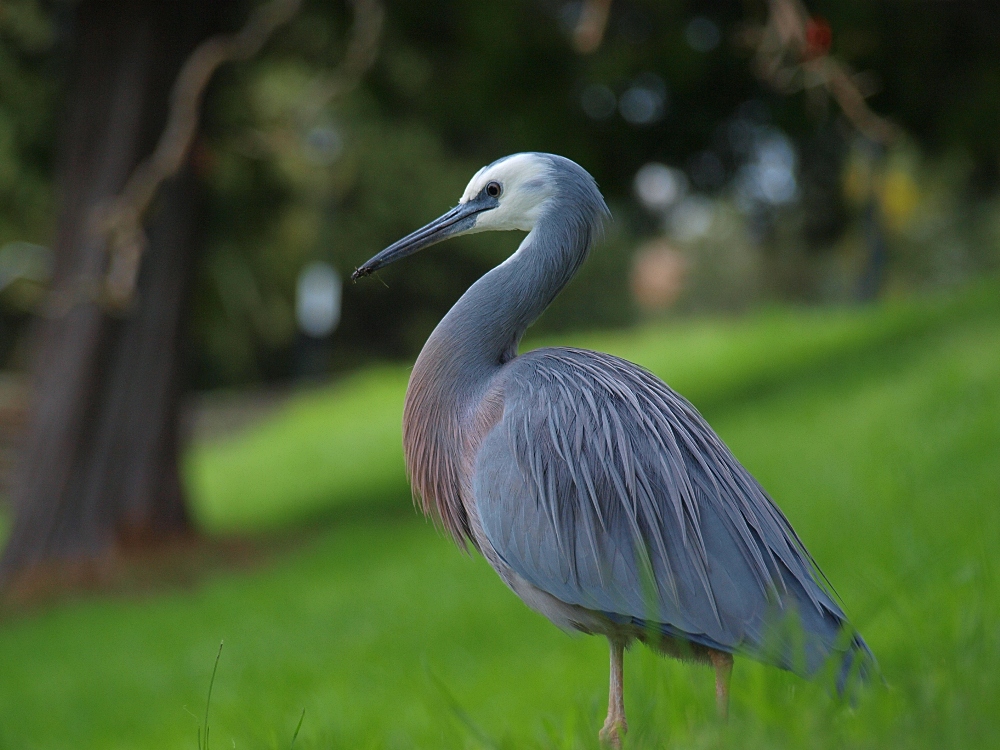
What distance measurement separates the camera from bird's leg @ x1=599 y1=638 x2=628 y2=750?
3.11 metres

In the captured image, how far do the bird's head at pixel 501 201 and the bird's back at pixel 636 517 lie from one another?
552 millimetres

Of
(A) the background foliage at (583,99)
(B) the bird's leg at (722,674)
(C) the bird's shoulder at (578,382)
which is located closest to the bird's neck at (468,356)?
(C) the bird's shoulder at (578,382)

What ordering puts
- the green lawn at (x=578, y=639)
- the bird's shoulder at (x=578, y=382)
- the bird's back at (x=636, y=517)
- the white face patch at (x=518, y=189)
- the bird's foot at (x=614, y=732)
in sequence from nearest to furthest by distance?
the green lawn at (x=578, y=639), the bird's foot at (x=614, y=732), the bird's back at (x=636, y=517), the bird's shoulder at (x=578, y=382), the white face patch at (x=518, y=189)

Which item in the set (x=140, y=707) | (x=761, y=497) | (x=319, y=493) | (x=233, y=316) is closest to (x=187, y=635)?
(x=140, y=707)

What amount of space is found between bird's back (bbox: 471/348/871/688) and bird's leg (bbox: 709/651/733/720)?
2.6 inches

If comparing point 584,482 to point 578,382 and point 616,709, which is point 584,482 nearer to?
point 578,382

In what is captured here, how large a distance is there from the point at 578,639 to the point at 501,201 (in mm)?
3218

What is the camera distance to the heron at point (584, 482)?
3.17 metres

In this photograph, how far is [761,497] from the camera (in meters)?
3.41

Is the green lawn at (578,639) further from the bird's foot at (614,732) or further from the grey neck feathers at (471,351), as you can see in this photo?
the grey neck feathers at (471,351)

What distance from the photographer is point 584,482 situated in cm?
341

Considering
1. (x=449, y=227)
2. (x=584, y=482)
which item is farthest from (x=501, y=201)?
(x=584, y=482)

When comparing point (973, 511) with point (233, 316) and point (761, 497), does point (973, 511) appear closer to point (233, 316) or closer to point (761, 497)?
point (761, 497)

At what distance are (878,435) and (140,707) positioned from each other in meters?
6.19
